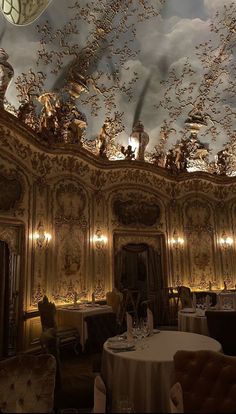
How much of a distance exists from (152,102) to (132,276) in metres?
6.09

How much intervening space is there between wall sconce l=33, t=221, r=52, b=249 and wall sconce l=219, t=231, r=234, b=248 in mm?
6315

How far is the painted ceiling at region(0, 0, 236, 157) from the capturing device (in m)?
7.09

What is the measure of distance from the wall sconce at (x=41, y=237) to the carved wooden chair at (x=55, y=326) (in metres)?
1.39

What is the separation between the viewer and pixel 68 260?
841cm

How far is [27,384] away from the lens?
2752 mm

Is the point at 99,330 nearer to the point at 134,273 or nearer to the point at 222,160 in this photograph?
the point at 134,273

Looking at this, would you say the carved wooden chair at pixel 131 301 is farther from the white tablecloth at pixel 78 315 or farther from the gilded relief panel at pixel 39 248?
the gilded relief panel at pixel 39 248

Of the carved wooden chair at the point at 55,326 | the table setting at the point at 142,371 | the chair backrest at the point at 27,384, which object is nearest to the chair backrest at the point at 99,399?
the chair backrest at the point at 27,384

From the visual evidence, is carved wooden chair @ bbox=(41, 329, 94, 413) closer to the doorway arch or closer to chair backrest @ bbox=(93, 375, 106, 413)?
chair backrest @ bbox=(93, 375, 106, 413)

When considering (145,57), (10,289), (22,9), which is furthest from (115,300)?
(22,9)

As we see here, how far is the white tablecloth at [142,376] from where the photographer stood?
3.26 metres

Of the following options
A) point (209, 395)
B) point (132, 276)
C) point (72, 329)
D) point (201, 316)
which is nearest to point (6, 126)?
point (72, 329)

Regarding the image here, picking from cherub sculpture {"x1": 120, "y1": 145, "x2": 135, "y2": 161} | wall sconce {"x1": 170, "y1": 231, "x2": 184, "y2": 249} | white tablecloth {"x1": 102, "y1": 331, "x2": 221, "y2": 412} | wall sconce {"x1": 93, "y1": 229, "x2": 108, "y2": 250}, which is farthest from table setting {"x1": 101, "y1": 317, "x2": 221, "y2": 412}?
wall sconce {"x1": 170, "y1": 231, "x2": 184, "y2": 249}

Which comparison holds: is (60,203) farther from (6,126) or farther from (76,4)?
(76,4)
